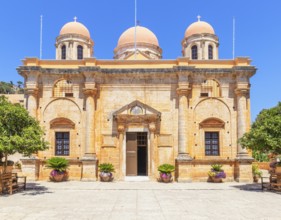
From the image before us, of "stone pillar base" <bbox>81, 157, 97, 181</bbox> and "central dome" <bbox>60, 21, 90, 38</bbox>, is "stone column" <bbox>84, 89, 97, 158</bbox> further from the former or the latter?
"central dome" <bbox>60, 21, 90, 38</bbox>

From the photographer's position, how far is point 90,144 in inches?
882

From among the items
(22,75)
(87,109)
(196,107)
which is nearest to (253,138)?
(196,107)

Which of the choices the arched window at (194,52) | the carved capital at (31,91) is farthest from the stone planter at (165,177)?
the arched window at (194,52)

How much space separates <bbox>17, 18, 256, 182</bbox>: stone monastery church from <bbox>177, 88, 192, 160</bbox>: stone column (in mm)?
66

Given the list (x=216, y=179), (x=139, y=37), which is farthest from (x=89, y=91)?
(x=139, y=37)

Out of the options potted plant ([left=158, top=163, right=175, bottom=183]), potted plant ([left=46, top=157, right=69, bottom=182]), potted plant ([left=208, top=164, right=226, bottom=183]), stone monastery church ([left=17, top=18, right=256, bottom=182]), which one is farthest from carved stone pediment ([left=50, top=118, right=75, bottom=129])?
potted plant ([left=208, top=164, right=226, bottom=183])

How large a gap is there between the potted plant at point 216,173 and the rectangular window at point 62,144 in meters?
9.87

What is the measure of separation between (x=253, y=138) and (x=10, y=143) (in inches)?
468

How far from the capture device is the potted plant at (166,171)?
70.6ft

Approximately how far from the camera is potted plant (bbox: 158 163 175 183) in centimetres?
2153

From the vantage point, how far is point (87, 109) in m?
22.8

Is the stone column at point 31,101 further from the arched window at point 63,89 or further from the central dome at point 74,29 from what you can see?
the central dome at point 74,29

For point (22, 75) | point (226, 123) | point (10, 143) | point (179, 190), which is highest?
point (22, 75)

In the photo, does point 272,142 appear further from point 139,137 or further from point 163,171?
point 139,137
